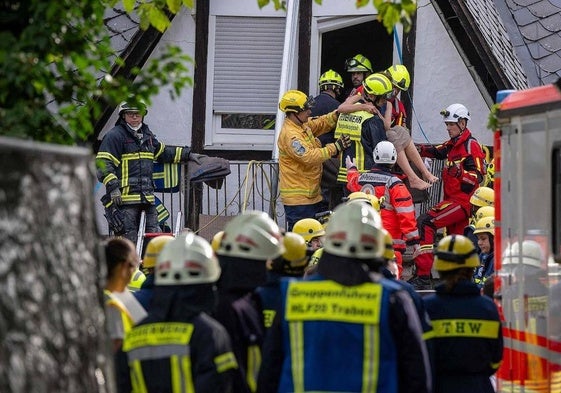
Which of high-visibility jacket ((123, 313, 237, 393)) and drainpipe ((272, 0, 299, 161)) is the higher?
drainpipe ((272, 0, 299, 161))

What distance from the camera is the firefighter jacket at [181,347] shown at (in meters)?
7.23

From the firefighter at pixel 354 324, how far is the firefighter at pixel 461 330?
156 cm

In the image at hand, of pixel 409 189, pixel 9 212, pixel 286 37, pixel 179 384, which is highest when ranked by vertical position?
pixel 286 37

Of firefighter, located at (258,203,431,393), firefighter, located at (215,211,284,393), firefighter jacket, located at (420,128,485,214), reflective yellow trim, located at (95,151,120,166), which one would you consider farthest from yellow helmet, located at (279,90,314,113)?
firefighter, located at (258,203,431,393)

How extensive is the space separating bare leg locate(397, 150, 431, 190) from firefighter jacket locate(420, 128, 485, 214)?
0.85ft

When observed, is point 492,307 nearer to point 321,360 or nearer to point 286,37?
point 321,360

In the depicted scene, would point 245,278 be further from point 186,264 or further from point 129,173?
point 129,173

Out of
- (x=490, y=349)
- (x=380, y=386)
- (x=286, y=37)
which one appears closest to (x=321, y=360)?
(x=380, y=386)

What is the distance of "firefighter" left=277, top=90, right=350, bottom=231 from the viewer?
1658cm

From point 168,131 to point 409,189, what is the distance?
3.73 meters

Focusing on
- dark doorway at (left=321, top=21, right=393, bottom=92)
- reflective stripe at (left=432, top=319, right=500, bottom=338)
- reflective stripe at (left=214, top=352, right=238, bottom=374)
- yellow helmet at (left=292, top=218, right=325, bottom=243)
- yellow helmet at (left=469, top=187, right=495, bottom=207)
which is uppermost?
dark doorway at (left=321, top=21, right=393, bottom=92)

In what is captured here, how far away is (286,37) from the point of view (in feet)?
61.0

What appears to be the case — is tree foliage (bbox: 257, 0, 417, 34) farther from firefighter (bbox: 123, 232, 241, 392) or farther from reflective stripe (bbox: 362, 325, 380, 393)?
reflective stripe (bbox: 362, 325, 380, 393)

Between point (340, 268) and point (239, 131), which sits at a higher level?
point (239, 131)
